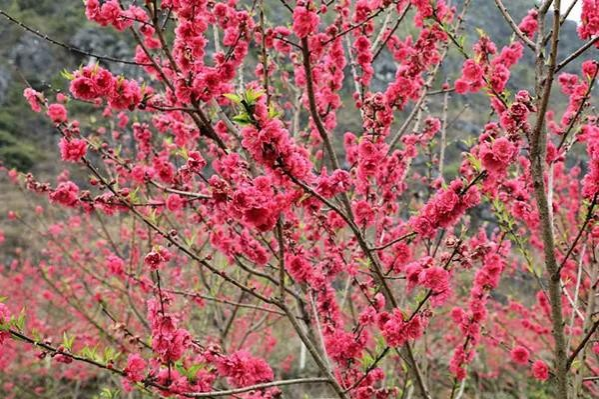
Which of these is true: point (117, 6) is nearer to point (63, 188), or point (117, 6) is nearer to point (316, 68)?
point (63, 188)

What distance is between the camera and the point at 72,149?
8.14 ft

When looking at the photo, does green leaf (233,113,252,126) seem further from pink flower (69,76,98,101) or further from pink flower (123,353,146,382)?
pink flower (123,353,146,382)

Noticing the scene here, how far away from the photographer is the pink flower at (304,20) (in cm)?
223

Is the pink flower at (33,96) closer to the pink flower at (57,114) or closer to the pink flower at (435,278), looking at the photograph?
the pink flower at (57,114)

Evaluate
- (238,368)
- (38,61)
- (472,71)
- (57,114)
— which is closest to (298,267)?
(238,368)

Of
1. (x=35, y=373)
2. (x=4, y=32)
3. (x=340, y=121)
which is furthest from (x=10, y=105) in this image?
(x=35, y=373)

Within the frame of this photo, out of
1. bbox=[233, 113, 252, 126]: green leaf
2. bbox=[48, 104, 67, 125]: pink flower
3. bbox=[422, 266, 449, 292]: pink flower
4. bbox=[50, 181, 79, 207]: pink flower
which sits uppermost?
bbox=[48, 104, 67, 125]: pink flower

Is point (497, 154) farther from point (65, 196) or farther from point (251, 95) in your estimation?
point (65, 196)

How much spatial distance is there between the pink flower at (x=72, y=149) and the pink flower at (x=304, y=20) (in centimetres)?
123

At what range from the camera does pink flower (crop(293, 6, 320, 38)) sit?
2234 mm

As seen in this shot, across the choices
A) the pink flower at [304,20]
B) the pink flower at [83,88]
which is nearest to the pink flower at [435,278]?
the pink flower at [304,20]

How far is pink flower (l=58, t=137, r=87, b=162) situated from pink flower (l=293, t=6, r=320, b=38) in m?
1.23

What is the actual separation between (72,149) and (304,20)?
4.28 feet

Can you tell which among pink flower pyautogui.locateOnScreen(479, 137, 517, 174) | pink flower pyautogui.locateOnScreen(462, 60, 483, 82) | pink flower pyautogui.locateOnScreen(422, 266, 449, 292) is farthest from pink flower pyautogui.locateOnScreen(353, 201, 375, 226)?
pink flower pyautogui.locateOnScreen(479, 137, 517, 174)
